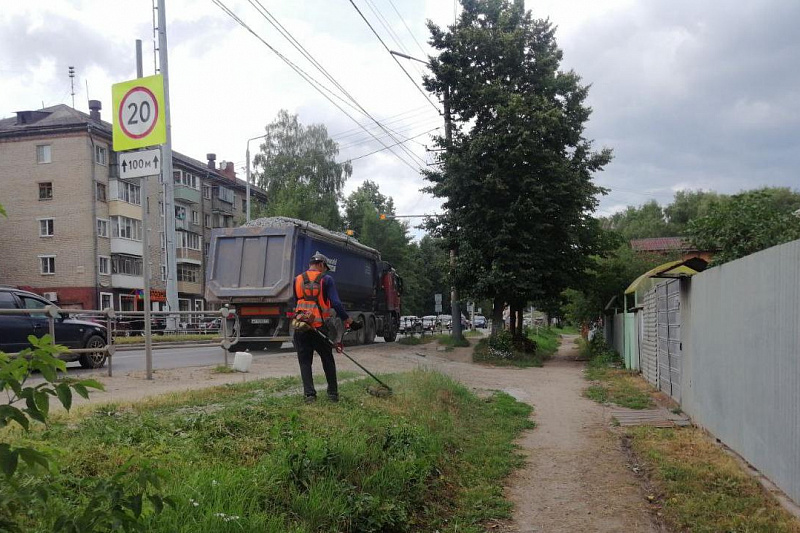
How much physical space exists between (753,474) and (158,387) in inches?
308

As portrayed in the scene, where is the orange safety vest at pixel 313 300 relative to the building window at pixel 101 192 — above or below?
below

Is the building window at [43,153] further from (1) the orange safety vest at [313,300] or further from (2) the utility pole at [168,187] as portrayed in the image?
(1) the orange safety vest at [313,300]

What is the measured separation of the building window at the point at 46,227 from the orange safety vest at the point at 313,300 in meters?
40.2

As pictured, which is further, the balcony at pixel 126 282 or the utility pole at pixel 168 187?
the balcony at pixel 126 282

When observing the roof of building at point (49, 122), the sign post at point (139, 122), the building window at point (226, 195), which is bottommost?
the sign post at point (139, 122)

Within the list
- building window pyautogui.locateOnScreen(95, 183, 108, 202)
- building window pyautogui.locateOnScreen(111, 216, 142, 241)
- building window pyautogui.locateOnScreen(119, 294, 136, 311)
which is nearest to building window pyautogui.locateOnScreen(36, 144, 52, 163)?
building window pyautogui.locateOnScreen(95, 183, 108, 202)

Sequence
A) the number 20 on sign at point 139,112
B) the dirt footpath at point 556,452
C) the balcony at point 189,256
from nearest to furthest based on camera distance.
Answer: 1. the dirt footpath at point 556,452
2. the number 20 on sign at point 139,112
3. the balcony at point 189,256

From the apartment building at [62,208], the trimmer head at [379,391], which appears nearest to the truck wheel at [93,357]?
the trimmer head at [379,391]

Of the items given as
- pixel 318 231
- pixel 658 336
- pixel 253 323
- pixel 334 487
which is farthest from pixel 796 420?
pixel 318 231

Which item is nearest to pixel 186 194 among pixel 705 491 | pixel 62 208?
pixel 62 208

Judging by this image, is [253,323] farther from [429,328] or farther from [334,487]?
[429,328]

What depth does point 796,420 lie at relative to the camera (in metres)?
5.17

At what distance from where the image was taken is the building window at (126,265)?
1774 inches

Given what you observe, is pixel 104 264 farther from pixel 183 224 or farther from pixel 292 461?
pixel 292 461
